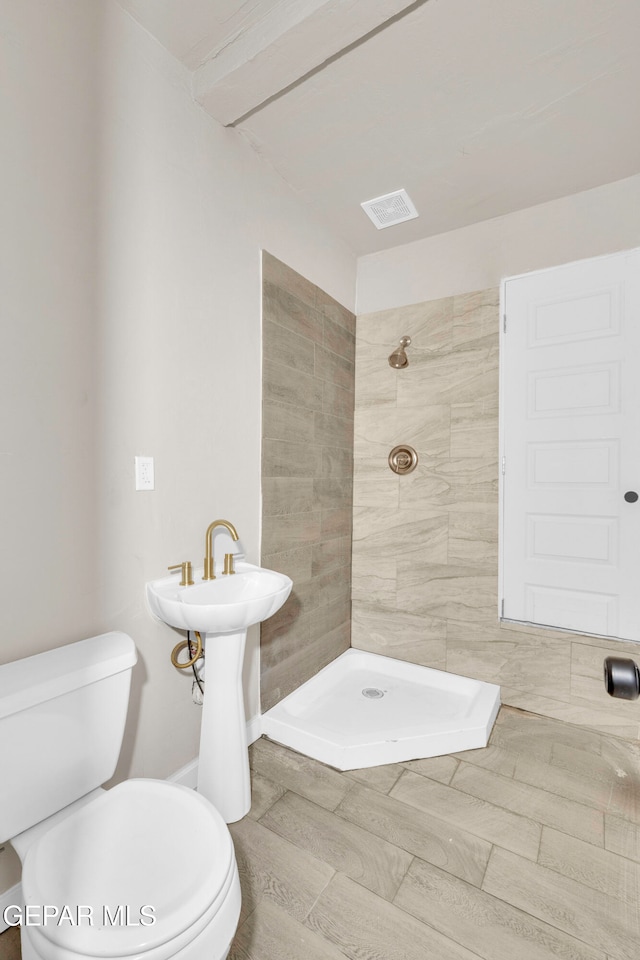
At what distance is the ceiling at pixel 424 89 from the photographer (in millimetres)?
1408

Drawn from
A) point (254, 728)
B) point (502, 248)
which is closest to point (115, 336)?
point (254, 728)

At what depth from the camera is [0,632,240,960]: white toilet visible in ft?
2.53

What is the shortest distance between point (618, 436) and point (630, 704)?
1.23 m

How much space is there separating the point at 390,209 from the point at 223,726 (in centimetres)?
250

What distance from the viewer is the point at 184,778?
1.66 metres

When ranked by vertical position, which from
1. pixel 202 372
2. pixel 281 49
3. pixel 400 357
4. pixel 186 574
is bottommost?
pixel 186 574

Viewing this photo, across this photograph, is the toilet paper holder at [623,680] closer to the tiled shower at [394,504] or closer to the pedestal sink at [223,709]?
the pedestal sink at [223,709]

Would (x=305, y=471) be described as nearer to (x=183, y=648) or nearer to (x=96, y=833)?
(x=183, y=648)

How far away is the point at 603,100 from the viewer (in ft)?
5.63

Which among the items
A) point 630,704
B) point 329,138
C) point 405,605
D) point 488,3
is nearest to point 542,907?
point 630,704

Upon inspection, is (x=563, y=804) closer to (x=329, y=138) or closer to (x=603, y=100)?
(x=603, y=100)

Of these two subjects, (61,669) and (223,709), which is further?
(223,709)

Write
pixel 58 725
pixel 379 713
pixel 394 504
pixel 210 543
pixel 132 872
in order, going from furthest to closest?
pixel 394 504 < pixel 379 713 < pixel 210 543 < pixel 58 725 < pixel 132 872

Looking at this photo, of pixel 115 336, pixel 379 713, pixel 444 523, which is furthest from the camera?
pixel 444 523
